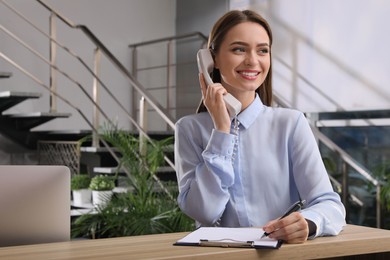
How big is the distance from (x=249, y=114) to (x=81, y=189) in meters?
3.86

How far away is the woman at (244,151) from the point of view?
1689 millimetres

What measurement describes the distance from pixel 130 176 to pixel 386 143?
1.99 meters

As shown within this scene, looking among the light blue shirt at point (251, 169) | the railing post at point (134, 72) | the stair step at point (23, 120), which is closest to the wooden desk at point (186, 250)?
the light blue shirt at point (251, 169)

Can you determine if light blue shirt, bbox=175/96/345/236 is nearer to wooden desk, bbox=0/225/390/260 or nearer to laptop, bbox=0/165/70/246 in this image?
wooden desk, bbox=0/225/390/260

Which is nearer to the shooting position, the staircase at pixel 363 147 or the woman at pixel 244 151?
the woman at pixel 244 151

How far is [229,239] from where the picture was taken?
1.39 metres

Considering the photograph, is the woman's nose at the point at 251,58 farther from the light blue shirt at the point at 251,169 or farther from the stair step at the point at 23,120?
the stair step at the point at 23,120

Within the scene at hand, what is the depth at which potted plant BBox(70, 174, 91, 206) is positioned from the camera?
5.45 meters

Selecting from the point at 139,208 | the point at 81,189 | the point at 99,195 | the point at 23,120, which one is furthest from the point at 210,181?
the point at 23,120

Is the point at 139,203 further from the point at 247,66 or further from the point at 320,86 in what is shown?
the point at 247,66

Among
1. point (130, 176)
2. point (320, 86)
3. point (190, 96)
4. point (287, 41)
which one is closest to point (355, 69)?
point (320, 86)

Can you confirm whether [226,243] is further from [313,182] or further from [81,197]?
[81,197]

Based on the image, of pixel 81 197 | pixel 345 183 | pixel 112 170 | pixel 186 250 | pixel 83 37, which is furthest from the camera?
pixel 83 37

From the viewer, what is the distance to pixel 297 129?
1787 mm
